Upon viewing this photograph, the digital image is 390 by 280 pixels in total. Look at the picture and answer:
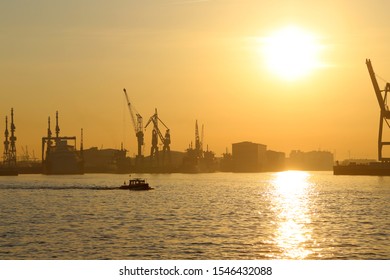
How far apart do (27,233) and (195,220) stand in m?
20.1

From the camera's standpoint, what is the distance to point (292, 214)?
88375mm

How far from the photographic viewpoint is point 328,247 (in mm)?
53062

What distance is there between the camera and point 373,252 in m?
50.2

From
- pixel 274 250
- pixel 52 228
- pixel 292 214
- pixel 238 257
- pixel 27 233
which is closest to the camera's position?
pixel 238 257

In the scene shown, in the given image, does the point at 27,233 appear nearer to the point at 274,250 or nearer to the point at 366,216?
the point at 274,250

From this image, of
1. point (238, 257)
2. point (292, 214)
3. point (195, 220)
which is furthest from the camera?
point (292, 214)

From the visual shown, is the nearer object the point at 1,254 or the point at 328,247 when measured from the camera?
the point at 1,254

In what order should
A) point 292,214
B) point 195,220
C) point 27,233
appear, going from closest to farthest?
point 27,233
point 195,220
point 292,214
